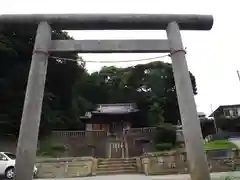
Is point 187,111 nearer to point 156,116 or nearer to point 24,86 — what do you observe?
point 24,86

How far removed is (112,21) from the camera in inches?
269

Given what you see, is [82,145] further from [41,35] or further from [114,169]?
[41,35]

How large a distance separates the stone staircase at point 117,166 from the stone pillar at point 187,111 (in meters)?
15.0

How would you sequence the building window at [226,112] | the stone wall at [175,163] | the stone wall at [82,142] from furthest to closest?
the building window at [226,112], the stone wall at [82,142], the stone wall at [175,163]

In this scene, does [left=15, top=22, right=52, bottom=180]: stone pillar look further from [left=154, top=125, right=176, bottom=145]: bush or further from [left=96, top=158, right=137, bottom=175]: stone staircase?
[left=154, top=125, right=176, bottom=145]: bush

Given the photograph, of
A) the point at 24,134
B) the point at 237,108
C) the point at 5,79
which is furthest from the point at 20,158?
the point at 237,108

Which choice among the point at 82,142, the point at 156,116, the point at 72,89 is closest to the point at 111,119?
the point at 156,116

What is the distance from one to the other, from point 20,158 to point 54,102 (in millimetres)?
Result: 28679

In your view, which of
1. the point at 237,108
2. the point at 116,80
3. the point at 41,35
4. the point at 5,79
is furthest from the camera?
the point at 116,80

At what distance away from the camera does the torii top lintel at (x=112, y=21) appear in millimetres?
6727

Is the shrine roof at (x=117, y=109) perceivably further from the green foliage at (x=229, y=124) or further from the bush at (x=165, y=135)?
the green foliage at (x=229, y=124)

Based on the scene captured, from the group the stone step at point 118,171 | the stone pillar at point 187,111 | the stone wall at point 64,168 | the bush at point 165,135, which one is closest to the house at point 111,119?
the bush at point 165,135

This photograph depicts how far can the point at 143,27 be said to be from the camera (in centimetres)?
703

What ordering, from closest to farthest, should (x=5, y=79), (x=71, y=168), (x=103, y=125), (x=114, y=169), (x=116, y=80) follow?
1. (x=71, y=168)
2. (x=114, y=169)
3. (x=5, y=79)
4. (x=103, y=125)
5. (x=116, y=80)
